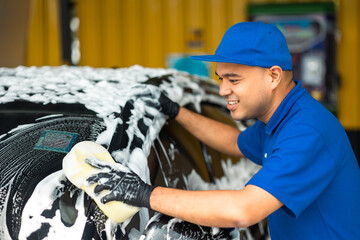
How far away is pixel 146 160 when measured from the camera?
149 centimetres

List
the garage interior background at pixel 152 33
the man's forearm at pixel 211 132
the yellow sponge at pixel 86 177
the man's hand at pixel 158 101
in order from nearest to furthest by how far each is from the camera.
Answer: the yellow sponge at pixel 86 177 → the man's hand at pixel 158 101 → the man's forearm at pixel 211 132 → the garage interior background at pixel 152 33

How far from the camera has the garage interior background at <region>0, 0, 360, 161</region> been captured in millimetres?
4988

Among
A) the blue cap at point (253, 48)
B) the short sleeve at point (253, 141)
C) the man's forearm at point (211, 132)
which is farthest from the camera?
the man's forearm at point (211, 132)

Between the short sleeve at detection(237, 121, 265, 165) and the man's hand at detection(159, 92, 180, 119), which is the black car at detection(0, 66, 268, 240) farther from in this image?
the short sleeve at detection(237, 121, 265, 165)

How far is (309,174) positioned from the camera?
133 cm

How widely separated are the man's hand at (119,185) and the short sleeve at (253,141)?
0.74 meters

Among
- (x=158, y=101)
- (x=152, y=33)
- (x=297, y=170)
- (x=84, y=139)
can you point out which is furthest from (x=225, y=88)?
(x=152, y=33)

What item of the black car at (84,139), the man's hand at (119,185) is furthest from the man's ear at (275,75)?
the man's hand at (119,185)

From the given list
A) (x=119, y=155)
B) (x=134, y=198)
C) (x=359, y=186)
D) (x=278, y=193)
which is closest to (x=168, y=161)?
(x=119, y=155)

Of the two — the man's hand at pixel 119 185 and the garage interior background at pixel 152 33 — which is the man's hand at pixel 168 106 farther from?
the garage interior background at pixel 152 33

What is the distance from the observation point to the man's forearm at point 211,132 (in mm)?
2022

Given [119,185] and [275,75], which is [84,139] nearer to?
[119,185]

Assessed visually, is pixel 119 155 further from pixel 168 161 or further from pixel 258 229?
pixel 258 229

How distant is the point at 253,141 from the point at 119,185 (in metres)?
0.83
